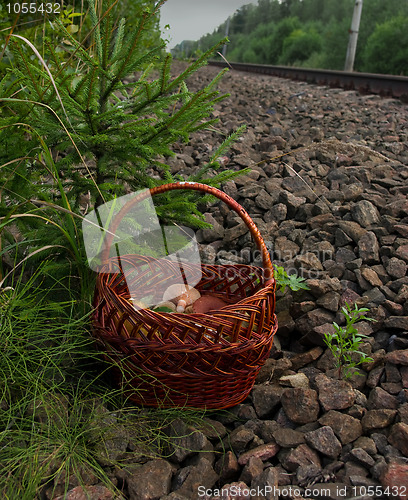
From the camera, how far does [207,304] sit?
199 cm

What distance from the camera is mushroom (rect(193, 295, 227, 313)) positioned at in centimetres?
197

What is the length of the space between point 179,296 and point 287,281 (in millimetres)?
531

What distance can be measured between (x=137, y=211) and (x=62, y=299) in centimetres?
50

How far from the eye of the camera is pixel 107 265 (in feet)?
5.94

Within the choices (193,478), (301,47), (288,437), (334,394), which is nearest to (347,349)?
(334,394)

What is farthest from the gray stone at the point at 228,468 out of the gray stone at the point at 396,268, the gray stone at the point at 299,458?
the gray stone at the point at 396,268

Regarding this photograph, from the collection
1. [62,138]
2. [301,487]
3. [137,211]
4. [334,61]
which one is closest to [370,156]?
[137,211]

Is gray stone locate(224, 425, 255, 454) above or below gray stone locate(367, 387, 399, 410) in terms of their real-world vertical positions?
below

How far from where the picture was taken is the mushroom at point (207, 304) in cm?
197

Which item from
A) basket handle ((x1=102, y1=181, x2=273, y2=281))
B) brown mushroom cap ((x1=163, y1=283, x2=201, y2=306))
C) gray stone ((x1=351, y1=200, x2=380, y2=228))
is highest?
basket handle ((x1=102, y1=181, x2=273, y2=281))

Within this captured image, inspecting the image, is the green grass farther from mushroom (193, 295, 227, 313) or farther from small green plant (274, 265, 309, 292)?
small green plant (274, 265, 309, 292)

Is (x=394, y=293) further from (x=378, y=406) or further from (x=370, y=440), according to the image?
(x=370, y=440)

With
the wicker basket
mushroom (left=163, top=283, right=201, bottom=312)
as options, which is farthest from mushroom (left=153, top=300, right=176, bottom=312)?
the wicker basket

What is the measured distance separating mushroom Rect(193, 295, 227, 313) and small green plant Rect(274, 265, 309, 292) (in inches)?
12.3
